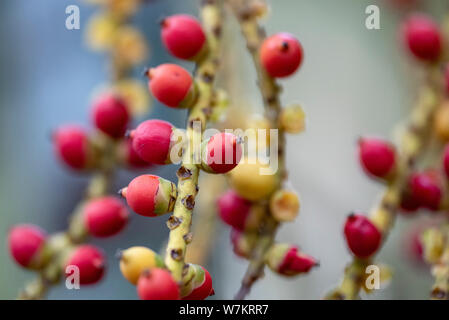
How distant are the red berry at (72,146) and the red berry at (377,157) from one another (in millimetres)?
283

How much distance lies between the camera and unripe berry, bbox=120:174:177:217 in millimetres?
390

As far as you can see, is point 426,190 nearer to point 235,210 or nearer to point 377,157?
point 377,157

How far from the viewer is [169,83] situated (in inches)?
17.4

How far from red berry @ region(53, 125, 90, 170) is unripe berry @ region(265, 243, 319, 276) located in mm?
257

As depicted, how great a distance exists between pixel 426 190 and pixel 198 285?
26 cm

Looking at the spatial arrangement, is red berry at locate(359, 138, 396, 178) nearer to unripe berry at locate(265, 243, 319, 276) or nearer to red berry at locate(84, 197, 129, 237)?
unripe berry at locate(265, 243, 319, 276)

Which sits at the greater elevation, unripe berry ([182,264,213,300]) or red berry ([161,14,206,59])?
red berry ([161,14,206,59])

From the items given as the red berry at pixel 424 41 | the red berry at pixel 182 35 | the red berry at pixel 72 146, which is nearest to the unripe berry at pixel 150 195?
the red berry at pixel 182 35

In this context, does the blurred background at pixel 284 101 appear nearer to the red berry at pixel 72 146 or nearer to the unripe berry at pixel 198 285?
the red berry at pixel 72 146

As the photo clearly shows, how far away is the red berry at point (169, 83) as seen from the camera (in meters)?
0.44

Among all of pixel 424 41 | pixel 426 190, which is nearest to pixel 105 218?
pixel 426 190

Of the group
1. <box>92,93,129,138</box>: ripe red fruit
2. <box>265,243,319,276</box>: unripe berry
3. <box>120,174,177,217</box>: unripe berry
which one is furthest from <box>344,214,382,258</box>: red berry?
<box>92,93,129,138</box>: ripe red fruit

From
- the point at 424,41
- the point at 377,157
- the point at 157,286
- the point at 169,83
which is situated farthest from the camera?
the point at 424,41

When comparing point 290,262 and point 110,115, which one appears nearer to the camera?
point 290,262
